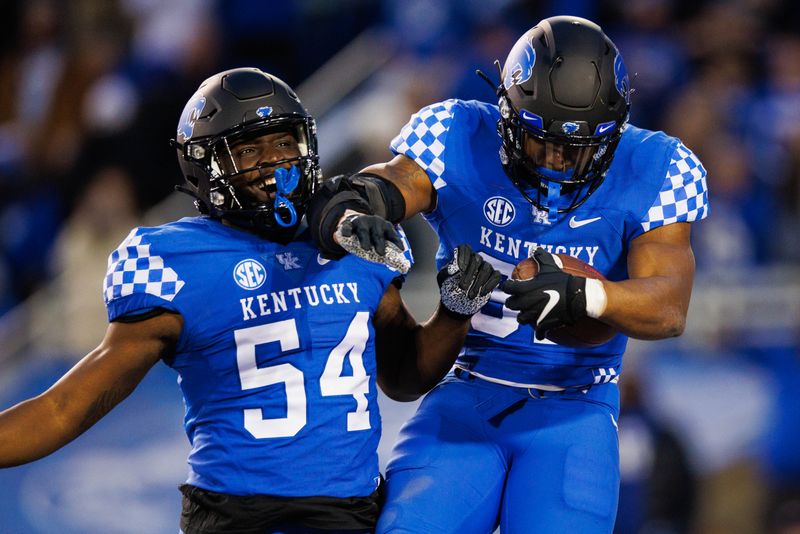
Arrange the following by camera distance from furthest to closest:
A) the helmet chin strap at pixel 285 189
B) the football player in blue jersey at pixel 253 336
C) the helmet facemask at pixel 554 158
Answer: the helmet facemask at pixel 554 158 < the helmet chin strap at pixel 285 189 < the football player in blue jersey at pixel 253 336

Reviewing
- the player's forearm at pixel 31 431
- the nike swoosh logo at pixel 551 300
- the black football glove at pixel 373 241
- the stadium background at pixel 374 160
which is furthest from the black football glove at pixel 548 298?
the stadium background at pixel 374 160

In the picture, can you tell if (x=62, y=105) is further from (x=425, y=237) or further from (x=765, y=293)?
(x=765, y=293)

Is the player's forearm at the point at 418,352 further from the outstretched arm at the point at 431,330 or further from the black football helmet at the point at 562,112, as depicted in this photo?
the black football helmet at the point at 562,112

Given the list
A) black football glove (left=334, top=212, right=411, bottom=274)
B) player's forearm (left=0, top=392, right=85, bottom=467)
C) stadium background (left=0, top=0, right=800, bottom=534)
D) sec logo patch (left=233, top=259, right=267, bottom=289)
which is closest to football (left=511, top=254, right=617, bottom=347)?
black football glove (left=334, top=212, right=411, bottom=274)

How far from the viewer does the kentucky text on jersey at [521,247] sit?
9.47ft

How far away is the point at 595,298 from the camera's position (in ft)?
8.34

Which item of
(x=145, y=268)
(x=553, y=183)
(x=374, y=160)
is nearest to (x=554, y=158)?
(x=553, y=183)

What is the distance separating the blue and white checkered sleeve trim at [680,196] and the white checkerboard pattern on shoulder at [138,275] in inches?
46.3

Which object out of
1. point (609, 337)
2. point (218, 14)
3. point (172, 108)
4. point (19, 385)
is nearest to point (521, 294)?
point (609, 337)

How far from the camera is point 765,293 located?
538 centimetres

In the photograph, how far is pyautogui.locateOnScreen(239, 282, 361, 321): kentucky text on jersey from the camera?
103 inches

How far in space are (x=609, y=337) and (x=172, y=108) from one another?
12.9 ft

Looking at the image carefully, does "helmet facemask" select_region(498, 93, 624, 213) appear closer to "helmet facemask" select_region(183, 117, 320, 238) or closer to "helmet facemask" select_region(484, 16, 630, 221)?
"helmet facemask" select_region(484, 16, 630, 221)

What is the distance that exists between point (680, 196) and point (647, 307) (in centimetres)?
39
